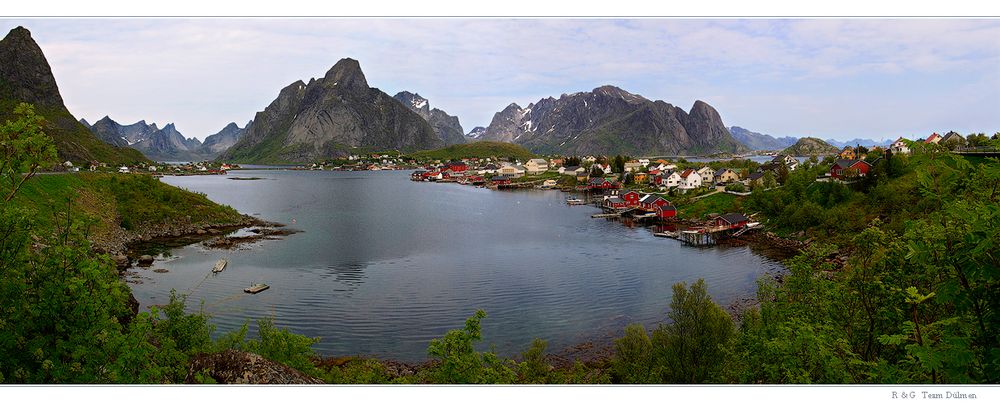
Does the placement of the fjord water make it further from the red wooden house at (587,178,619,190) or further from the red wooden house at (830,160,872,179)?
the red wooden house at (587,178,619,190)

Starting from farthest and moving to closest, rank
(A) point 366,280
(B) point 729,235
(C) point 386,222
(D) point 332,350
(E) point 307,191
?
(E) point 307,191, (C) point 386,222, (B) point 729,235, (A) point 366,280, (D) point 332,350

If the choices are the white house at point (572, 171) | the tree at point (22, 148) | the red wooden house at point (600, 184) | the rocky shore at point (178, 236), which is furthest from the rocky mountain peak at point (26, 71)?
the tree at point (22, 148)

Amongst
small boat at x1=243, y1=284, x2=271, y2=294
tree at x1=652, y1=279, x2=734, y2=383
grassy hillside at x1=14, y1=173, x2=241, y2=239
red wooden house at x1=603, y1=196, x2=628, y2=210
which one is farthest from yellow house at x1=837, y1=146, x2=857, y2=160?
grassy hillside at x1=14, y1=173, x2=241, y2=239

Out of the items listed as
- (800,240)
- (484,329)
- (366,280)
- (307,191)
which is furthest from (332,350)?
(307,191)

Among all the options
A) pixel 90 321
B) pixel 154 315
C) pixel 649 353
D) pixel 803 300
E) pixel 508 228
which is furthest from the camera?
pixel 508 228

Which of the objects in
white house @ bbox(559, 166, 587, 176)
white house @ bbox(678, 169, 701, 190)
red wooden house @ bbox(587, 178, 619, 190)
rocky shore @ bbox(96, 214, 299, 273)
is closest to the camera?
rocky shore @ bbox(96, 214, 299, 273)

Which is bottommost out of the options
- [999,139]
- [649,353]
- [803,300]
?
[649,353]

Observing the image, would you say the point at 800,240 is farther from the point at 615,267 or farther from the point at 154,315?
the point at 154,315

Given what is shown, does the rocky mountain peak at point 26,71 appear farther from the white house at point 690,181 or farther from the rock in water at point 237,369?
the rock in water at point 237,369

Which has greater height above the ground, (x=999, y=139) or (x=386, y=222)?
(x=999, y=139)
